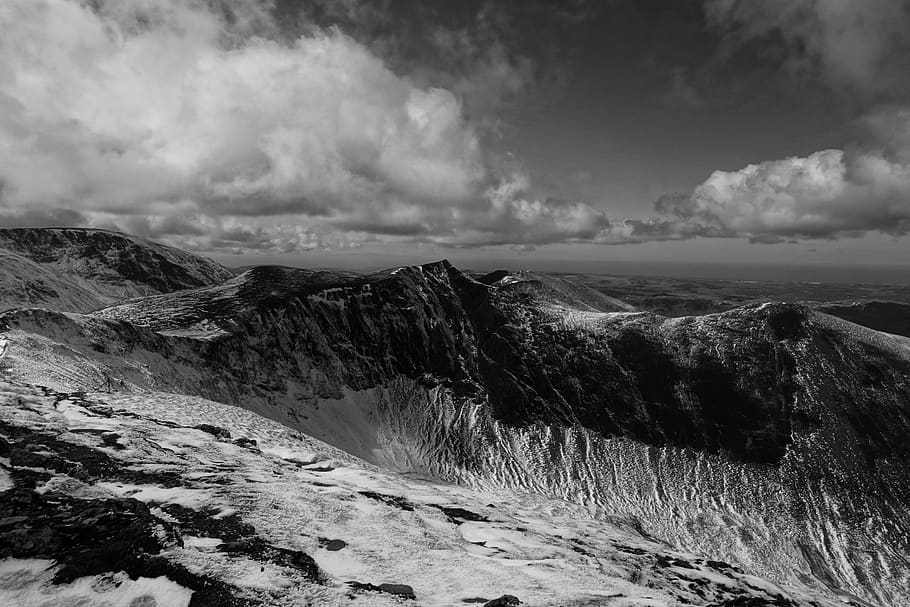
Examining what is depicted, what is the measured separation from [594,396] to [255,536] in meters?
146

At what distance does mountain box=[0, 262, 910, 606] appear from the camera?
354 feet

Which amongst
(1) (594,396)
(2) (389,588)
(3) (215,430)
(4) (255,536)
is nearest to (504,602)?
(2) (389,588)

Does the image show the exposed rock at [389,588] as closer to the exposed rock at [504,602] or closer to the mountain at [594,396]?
the exposed rock at [504,602]

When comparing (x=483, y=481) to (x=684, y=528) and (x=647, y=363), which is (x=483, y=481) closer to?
(x=684, y=528)

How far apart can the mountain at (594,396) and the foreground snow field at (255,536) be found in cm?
6629

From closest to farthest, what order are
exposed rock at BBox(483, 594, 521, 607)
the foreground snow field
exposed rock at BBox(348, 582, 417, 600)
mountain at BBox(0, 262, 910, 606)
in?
1. the foreground snow field
2. exposed rock at BBox(483, 594, 521, 607)
3. exposed rock at BBox(348, 582, 417, 600)
4. mountain at BBox(0, 262, 910, 606)

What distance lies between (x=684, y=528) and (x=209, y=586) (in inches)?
4973

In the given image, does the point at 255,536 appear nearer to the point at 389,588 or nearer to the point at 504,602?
the point at 389,588

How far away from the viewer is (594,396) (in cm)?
15288

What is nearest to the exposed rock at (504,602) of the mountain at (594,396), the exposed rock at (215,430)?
the exposed rock at (215,430)

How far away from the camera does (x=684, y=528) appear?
111938 mm

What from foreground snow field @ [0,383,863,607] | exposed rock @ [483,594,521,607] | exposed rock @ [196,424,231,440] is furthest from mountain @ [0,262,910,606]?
exposed rock @ [483,594,521,607]

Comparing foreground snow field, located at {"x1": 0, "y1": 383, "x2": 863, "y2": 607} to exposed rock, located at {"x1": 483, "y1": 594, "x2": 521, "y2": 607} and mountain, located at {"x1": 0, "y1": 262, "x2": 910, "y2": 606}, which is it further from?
mountain, located at {"x1": 0, "y1": 262, "x2": 910, "y2": 606}

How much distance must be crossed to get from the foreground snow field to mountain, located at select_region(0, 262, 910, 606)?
218 feet
